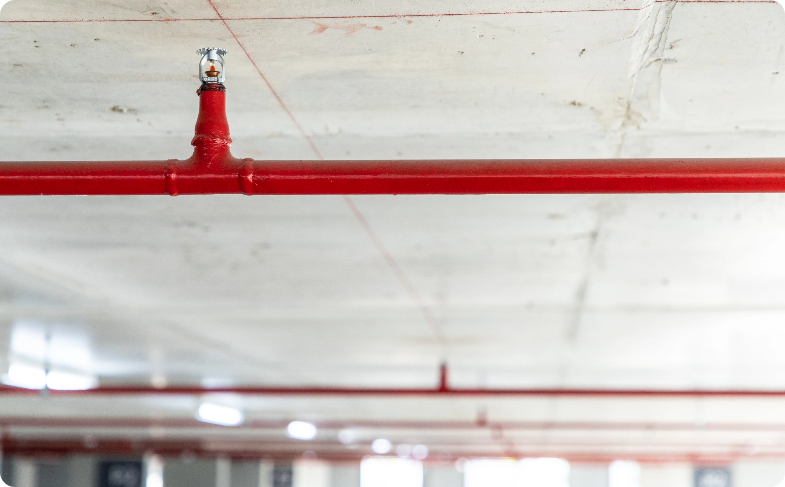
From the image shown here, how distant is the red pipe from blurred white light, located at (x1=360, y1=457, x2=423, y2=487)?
81.6 ft

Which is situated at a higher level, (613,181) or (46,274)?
(46,274)

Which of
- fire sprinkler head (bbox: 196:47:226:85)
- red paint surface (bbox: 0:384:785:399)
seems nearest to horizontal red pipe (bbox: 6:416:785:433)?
red paint surface (bbox: 0:384:785:399)

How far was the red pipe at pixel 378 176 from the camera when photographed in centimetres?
257

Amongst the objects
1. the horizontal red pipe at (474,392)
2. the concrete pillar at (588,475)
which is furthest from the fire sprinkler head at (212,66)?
the concrete pillar at (588,475)

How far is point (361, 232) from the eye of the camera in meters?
5.02

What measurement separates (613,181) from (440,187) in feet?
1.72

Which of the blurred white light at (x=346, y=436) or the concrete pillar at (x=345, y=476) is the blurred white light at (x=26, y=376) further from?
the concrete pillar at (x=345, y=476)

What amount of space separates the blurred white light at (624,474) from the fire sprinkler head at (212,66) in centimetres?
2375

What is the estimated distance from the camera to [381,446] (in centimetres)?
2164

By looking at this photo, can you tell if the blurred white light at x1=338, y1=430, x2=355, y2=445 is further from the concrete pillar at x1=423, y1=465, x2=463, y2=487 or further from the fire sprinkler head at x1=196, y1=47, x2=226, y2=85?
the fire sprinkler head at x1=196, y1=47, x2=226, y2=85

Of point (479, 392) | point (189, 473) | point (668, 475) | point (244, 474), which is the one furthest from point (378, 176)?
point (668, 475)

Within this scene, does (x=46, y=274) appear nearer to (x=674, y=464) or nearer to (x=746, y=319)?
(x=746, y=319)

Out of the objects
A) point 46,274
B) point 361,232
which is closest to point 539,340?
point 361,232

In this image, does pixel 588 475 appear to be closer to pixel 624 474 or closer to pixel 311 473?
pixel 624 474
